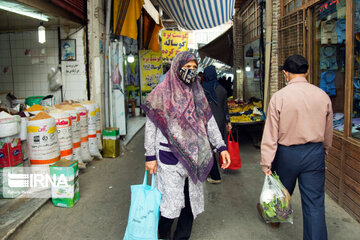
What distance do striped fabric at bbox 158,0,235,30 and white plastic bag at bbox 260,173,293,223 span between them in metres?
5.30

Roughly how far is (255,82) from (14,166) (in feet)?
26.2

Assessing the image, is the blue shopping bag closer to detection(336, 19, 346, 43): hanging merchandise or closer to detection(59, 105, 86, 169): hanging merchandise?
detection(59, 105, 86, 169): hanging merchandise

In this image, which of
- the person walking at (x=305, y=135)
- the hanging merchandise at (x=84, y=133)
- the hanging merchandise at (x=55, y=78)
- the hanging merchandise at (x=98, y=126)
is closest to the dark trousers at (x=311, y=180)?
the person walking at (x=305, y=135)

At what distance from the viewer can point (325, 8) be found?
15.0ft

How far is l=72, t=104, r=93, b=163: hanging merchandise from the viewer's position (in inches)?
215

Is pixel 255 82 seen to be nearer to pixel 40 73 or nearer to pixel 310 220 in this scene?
pixel 40 73

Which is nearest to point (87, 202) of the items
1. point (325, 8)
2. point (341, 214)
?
point (341, 214)

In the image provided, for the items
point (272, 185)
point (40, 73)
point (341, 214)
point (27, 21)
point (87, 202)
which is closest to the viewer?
point (272, 185)

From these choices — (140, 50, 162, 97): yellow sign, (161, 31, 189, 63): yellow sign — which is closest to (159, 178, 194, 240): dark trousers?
(140, 50, 162, 97): yellow sign

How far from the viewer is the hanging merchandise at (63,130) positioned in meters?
4.58

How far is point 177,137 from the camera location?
2631 millimetres

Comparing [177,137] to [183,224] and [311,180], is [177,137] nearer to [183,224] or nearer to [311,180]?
[183,224]

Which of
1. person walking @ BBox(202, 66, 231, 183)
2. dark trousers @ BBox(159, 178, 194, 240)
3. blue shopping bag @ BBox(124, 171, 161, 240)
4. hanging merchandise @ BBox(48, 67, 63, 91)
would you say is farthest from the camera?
hanging merchandise @ BBox(48, 67, 63, 91)

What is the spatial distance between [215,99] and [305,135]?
2224 mm
